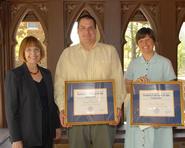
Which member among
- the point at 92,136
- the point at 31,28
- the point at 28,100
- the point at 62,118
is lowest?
the point at 92,136

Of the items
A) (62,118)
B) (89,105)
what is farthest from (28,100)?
(89,105)

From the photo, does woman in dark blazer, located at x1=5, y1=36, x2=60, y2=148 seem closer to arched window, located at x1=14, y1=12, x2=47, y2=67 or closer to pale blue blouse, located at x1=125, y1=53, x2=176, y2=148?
pale blue blouse, located at x1=125, y1=53, x2=176, y2=148

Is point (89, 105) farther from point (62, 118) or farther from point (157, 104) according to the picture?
point (157, 104)

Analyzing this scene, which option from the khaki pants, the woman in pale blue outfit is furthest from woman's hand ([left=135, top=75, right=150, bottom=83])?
the khaki pants

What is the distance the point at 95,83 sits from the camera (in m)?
2.09

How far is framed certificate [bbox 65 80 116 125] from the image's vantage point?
2.11 m

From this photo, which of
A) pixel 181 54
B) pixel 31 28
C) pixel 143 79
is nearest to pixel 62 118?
pixel 143 79

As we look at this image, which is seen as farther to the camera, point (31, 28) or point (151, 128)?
point (31, 28)

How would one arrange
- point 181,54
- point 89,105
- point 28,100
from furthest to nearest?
point 181,54
point 89,105
point 28,100

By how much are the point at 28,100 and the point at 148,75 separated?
0.77 metres

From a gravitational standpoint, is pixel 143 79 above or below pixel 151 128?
above

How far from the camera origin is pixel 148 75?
2172mm

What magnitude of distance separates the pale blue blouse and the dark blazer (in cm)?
62

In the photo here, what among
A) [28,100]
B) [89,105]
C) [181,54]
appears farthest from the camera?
[181,54]
